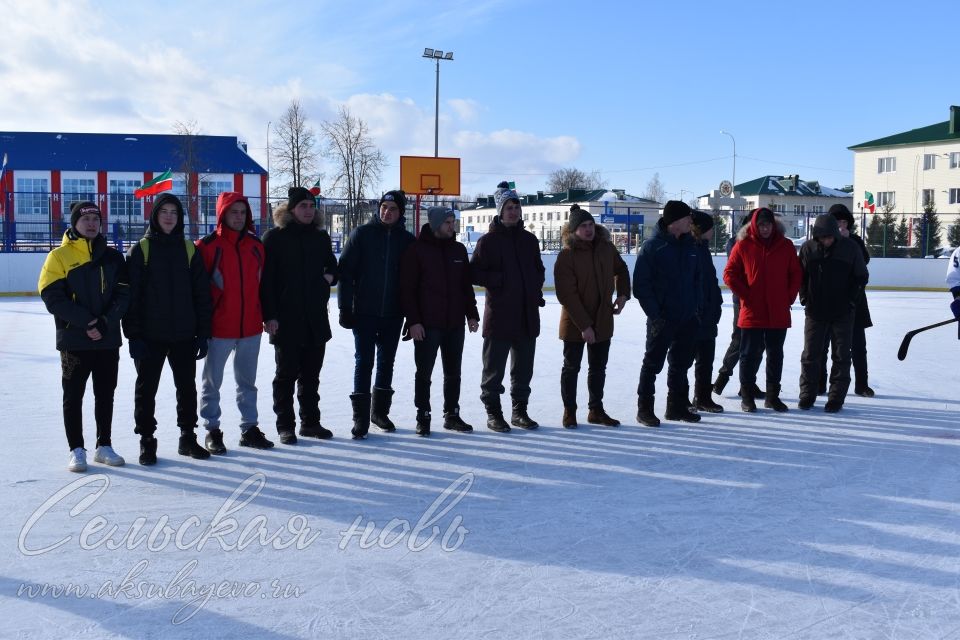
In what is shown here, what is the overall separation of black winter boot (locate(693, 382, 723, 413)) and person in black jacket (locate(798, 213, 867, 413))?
0.66 m

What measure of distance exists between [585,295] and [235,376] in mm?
2275

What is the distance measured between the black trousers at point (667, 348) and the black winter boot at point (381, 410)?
1708 mm

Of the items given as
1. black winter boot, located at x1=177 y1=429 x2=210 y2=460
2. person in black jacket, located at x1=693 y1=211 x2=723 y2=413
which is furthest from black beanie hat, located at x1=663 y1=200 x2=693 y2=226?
black winter boot, located at x1=177 y1=429 x2=210 y2=460

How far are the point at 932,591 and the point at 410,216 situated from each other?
102 feet

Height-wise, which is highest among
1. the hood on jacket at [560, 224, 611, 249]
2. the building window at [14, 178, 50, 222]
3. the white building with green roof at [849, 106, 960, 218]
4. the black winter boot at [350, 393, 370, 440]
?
Result: the white building with green roof at [849, 106, 960, 218]

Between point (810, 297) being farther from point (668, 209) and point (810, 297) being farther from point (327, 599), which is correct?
point (327, 599)

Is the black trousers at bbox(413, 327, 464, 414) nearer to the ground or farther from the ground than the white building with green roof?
nearer to the ground

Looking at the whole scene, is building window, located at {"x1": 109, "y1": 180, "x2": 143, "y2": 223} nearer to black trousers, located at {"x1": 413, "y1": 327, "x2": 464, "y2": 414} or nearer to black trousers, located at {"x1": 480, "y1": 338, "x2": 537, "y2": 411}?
black trousers, located at {"x1": 413, "y1": 327, "x2": 464, "y2": 414}

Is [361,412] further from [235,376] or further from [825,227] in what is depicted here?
[825,227]

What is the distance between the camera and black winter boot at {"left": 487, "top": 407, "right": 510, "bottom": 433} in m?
5.80

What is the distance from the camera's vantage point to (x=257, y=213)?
803 inches

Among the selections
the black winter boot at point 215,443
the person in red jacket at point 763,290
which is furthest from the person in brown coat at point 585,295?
the black winter boot at point 215,443

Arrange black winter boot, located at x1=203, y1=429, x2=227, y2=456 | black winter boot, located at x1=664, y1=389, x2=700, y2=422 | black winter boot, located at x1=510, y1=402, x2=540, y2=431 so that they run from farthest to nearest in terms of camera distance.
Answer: black winter boot, located at x1=664, y1=389, x2=700, y2=422 < black winter boot, located at x1=510, y1=402, x2=540, y2=431 < black winter boot, located at x1=203, y1=429, x2=227, y2=456

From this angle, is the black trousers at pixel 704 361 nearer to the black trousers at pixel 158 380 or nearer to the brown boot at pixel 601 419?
the brown boot at pixel 601 419
